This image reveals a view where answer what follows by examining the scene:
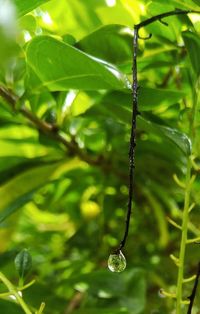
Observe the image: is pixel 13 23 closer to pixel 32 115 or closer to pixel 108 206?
pixel 32 115

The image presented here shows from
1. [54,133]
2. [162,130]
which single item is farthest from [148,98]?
[54,133]

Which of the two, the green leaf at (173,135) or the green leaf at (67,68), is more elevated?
the green leaf at (67,68)

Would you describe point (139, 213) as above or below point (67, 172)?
below

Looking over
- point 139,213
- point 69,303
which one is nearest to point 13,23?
point 69,303

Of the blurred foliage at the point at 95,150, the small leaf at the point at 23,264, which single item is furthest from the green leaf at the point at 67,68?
the small leaf at the point at 23,264

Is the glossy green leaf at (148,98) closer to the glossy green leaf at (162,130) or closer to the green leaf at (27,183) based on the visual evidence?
the glossy green leaf at (162,130)

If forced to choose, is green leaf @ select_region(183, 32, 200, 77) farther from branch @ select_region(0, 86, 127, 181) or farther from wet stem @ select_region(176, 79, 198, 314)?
branch @ select_region(0, 86, 127, 181)

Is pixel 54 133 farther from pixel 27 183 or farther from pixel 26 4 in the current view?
pixel 26 4
